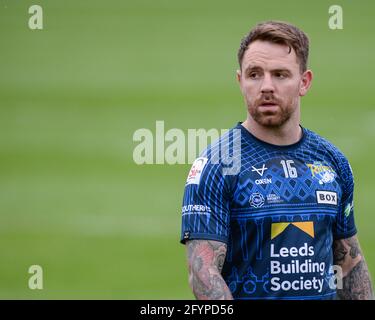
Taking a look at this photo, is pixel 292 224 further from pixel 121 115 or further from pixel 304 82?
pixel 121 115

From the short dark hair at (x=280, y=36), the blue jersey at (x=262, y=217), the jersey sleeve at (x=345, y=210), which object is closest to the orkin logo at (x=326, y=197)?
the blue jersey at (x=262, y=217)

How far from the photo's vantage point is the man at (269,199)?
350cm

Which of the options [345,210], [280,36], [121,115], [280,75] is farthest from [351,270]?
[121,115]

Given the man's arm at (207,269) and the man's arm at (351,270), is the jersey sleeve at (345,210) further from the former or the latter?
the man's arm at (207,269)

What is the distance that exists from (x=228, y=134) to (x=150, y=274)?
4406mm

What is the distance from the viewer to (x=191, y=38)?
10625 mm

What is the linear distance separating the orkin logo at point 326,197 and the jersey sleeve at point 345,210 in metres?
0.11

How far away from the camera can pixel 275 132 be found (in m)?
3.75

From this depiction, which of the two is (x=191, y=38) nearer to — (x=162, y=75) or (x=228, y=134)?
(x=162, y=75)

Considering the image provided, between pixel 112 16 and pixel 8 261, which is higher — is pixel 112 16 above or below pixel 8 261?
above

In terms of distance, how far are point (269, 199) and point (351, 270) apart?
0.61 m

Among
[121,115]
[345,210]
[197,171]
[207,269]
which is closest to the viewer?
[207,269]

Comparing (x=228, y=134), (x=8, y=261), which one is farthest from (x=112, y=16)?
(x=228, y=134)

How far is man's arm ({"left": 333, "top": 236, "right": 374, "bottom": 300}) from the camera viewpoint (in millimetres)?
3912
